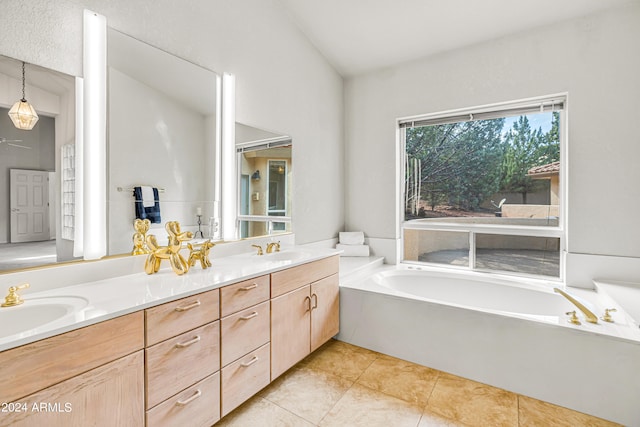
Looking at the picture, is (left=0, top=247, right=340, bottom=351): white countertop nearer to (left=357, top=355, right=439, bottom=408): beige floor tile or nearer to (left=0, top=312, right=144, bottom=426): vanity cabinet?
(left=0, top=312, right=144, bottom=426): vanity cabinet

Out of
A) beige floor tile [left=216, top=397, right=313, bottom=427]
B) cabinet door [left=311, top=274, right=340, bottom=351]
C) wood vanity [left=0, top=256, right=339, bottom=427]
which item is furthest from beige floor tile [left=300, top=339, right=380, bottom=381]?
beige floor tile [left=216, top=397, right=313, bottom=427]

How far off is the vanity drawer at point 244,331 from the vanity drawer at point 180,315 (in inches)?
4.6

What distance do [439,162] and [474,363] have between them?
2016mm

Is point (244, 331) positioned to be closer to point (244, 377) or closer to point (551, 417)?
point (244, 377)

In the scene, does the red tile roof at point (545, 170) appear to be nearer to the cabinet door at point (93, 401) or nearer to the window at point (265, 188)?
the window at point (265, 188)

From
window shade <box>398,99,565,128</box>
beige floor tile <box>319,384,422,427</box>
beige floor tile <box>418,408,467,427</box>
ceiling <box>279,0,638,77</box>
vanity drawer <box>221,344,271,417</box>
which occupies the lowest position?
beige floor tile <box>418,408,467,427</box>

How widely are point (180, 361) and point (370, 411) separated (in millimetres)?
1109

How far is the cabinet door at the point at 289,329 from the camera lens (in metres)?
1.89

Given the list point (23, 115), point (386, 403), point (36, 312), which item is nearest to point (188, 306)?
point (36, 312)

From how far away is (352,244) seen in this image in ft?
11.6

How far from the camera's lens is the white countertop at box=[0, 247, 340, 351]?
39.1 inches

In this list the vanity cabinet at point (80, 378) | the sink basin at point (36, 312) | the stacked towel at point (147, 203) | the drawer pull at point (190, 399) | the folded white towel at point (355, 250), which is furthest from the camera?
the folded white towel at point (355, 250)

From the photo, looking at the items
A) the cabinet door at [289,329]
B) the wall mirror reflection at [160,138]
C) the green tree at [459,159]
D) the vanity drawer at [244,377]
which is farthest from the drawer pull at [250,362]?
the green tree at [459,159]

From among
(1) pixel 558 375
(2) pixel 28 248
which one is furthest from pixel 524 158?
(2) pixel 28 248
